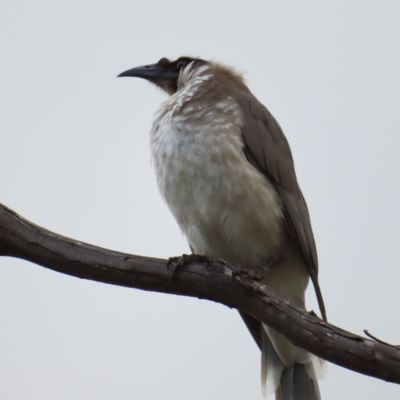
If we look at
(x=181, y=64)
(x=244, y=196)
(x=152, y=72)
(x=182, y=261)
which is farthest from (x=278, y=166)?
(x=152, y=72)

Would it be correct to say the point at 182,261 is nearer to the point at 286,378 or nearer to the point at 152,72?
the point at 286,378

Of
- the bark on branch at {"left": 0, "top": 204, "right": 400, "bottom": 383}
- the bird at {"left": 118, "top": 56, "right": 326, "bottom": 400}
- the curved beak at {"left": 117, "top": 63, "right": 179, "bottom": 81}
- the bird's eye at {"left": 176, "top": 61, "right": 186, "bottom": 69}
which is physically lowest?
the bark on branch at {"left": 0, "top": 204, "right": 400, "bottom": 383}

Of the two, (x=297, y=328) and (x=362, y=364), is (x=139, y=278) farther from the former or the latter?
(x=362, y=364)

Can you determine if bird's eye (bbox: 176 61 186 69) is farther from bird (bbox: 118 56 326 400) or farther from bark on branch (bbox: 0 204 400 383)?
bark on branch (bbox: 0 204 400 383)

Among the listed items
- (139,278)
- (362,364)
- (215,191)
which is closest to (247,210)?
(215,191)

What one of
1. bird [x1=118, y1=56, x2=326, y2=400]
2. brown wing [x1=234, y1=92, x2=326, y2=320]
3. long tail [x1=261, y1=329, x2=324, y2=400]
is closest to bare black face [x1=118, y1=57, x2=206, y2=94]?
bird [x1=118, y1=56, x2=326, y2=400]

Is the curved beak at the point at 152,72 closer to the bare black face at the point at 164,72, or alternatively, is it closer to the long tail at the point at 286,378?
the bare black face at the point at 164,72
